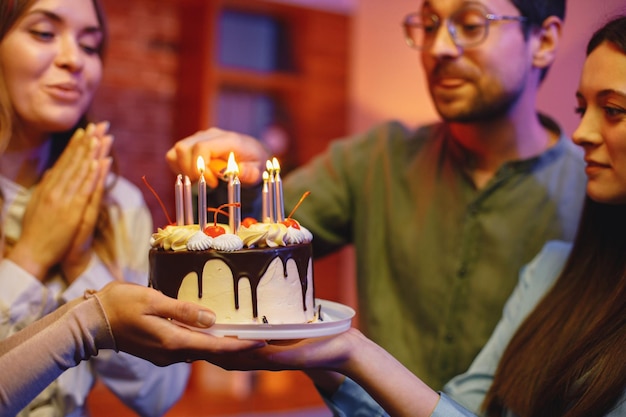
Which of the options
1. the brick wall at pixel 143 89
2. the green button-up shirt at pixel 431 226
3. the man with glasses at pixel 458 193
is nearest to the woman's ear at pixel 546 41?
the man with glasses at pixel 458 193

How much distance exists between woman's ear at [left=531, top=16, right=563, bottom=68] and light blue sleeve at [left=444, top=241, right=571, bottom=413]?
0.63 m

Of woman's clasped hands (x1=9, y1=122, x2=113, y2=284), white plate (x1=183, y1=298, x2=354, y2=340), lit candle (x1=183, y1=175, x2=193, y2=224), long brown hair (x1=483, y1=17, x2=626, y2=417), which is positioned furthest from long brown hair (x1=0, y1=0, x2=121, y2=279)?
long brown hair (x1=483, y1=17, x2=626, y2=417)

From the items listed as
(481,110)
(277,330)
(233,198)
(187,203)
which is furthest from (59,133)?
(481,110)

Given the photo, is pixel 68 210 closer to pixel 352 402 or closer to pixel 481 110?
pixel 352 402

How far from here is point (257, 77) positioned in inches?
205

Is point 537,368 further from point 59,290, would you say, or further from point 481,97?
point 59,290

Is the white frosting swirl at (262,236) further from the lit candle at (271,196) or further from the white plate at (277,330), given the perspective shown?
the white plate at (277,330)

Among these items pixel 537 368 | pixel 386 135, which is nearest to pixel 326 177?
pixel 386 135

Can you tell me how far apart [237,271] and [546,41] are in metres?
1.47

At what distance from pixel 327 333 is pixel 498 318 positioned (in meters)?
1.11

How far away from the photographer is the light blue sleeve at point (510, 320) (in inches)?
74.6

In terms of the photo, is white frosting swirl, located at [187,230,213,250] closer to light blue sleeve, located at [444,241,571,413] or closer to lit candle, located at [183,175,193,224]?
lit candle, located at [183,175,193,224]

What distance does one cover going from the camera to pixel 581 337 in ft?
5.48

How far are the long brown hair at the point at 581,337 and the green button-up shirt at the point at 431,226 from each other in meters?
0.35
